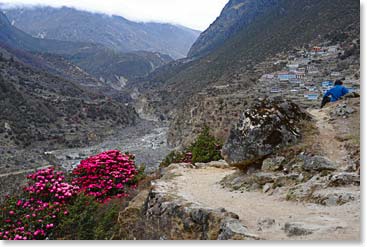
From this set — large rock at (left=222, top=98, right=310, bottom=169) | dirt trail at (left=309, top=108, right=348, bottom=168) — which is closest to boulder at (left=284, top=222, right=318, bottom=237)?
dirt trail at (left=309, top=108, right=348, bottom=168)

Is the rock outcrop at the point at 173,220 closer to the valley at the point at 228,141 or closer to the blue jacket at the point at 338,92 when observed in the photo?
the valley at the point at 228,141

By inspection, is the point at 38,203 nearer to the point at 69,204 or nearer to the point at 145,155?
the point at 69,204

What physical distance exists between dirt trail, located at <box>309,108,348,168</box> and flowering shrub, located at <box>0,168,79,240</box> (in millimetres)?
4344

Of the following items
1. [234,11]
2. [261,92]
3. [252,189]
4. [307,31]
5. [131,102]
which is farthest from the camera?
[234,11]

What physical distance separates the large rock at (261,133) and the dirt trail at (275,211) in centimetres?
67

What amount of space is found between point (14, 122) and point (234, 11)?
85593 millimetres

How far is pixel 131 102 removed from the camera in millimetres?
92875

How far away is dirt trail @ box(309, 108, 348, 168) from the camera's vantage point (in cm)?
629

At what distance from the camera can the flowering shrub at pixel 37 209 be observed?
21.6ft

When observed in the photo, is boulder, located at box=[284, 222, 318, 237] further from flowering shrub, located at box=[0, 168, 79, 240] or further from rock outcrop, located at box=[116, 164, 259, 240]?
flowering shrub, located at box=[0, 168, 79, 240]

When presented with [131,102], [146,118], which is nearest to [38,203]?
[146,118]

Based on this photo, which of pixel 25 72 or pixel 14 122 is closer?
pixel 14 122

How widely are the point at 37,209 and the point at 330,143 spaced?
4977 mm

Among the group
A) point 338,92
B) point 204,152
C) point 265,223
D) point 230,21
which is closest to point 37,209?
point 265,223
